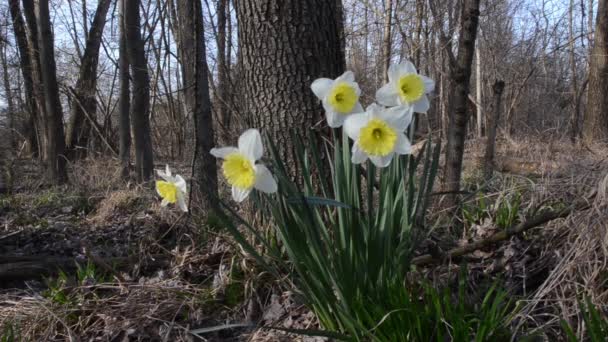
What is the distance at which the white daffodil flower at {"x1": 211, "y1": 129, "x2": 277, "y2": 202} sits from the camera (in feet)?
4.58

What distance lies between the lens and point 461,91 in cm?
327

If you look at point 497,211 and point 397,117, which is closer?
point 397,117

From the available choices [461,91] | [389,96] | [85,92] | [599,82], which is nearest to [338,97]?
[389,96]

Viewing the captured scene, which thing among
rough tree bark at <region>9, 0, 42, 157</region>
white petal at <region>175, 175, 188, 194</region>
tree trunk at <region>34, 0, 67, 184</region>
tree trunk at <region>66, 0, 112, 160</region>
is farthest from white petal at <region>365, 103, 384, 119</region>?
rough tree bark at <region>9, 0, 42, 157</region>

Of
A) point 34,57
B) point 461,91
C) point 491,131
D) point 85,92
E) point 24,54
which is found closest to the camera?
point 461,91

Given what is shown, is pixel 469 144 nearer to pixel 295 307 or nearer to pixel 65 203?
pixel 65 203

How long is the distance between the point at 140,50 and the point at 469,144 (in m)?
7.24

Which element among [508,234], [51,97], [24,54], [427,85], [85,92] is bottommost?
[508,234]

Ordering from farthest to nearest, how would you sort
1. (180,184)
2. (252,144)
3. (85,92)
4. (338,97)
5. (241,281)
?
(85,92), (241,281), (180,184), (338,97), (252,144)

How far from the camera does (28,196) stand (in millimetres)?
6316

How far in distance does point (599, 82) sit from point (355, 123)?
10.0 m

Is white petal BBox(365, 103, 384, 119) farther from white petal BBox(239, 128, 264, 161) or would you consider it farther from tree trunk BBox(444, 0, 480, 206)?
tree trunk BBox(444, 0, 480, 206)

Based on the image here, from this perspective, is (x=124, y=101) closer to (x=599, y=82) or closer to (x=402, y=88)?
(x=402, y=88)

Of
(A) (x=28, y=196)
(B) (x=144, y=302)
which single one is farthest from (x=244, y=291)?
(A) (x=28, y=196)
